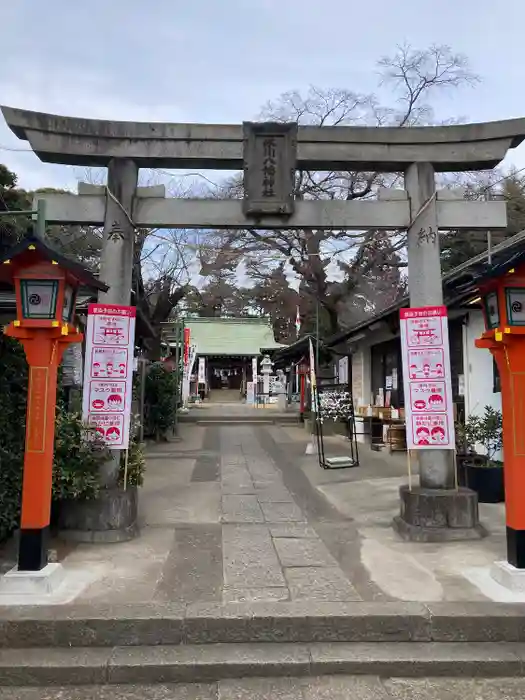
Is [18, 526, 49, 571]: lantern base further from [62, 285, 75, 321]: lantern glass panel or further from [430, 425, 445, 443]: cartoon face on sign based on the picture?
[430, 425, 445, 443]: cartoon face on sign

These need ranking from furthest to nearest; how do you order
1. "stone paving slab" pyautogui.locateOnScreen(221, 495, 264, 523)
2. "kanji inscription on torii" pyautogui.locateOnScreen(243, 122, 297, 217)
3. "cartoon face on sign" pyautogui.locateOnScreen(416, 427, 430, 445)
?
"stone paving slab" pyautogui.locateOnScreen(221, 495, 264, 523)
"kanji inscription on torii" pyautogui.locateOnScreen(243, 122, 297, 217)
"cartoon face on sign" pyautogui.locateOnScreen(416, 427, 430, 445)

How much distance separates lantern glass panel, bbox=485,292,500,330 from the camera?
15.5 feet

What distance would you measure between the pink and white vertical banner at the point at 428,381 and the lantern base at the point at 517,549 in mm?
1479

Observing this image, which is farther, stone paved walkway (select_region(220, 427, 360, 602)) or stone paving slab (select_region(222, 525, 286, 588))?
stone paving slab (select_region(222, 525, 286, 588))

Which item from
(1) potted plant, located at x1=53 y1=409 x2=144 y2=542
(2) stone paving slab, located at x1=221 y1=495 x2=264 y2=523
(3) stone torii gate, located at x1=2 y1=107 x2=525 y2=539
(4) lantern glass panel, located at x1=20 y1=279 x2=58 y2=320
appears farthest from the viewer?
(2) stone paving slab, located at x1=221 y1=495 x2=264 y2=523

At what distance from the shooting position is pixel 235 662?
3.53m

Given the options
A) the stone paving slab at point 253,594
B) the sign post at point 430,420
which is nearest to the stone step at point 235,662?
the stone paving slab at point 253,594

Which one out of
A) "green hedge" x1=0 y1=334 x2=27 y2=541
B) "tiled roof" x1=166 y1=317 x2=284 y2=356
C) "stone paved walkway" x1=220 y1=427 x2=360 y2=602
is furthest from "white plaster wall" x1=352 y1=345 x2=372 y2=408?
"tiled roof" x1=166 y1=317 x2=284 y2=356

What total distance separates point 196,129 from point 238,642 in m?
5.32

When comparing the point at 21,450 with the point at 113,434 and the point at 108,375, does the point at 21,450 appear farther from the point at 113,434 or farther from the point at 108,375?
the point at 108,375

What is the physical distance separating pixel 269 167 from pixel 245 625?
4798mm

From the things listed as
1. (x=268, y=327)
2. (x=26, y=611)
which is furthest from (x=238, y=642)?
(x=268, y=327)

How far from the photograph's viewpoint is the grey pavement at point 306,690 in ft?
10.7

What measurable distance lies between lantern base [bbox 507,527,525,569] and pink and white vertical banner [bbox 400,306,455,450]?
148cm
